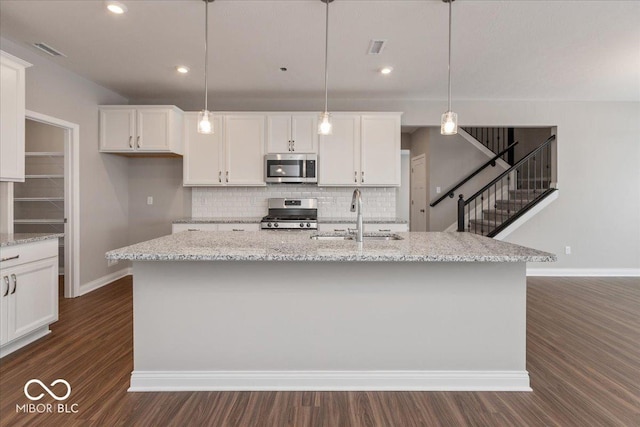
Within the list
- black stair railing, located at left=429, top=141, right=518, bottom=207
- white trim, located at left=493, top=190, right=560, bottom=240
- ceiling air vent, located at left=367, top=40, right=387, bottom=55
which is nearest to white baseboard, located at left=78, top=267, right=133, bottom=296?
ceiling air vent, located at left=367, top=40, right=387, bottom=55

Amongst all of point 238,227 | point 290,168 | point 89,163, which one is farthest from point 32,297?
point 290,168

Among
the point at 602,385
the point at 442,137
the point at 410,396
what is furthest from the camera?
the point at 442,137

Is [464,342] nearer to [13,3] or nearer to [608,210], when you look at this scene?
[13,3]

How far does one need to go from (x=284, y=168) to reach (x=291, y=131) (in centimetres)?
53

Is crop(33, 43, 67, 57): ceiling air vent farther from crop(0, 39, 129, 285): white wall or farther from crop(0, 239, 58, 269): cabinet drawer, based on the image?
crop(0, 239, 58, 269): cabinet drawer

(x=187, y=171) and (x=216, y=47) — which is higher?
(x=216, y=47)

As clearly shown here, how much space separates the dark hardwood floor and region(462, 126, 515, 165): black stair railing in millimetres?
4509

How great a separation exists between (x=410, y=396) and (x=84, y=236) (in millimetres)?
4237

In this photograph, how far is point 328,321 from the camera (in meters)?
2.34

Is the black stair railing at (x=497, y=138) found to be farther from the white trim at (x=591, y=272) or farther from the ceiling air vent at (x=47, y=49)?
the ceiling air vent at (x=47, y=49)

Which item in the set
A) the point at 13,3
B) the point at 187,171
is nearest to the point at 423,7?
the point at 13,3

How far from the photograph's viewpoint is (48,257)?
316 centimetres

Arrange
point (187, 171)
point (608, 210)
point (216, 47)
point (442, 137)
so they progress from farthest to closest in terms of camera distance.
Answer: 1. point (442, 137)
2. point (608, 210)
3. point (187, 171)
4. point (216, 47)

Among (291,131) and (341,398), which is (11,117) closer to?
(291,131)
